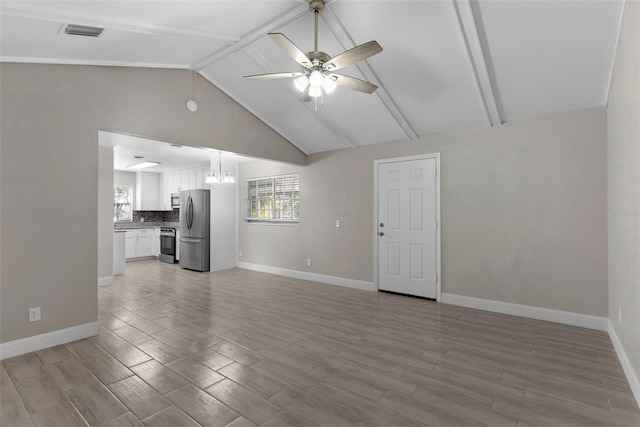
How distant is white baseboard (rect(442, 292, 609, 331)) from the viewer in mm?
3521

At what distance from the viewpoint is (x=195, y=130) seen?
13.8ft

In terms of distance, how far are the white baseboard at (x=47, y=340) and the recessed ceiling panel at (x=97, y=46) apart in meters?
2.50

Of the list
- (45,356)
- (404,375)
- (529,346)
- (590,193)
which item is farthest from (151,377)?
(590,193)

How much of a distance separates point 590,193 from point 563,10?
2013 mm

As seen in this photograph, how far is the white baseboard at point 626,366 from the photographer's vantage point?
7.16 ft

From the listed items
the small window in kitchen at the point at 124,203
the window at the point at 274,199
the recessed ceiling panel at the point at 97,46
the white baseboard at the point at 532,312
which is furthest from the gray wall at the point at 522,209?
the small window in kitchen at the point at 124,203

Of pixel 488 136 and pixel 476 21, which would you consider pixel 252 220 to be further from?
pixel 476 21

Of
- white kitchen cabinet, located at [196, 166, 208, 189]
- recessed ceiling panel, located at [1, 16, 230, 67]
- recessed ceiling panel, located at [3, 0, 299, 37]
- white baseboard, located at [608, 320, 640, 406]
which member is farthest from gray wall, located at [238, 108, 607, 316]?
white kitchen cabinet, located at [196, 166, 208, 189]

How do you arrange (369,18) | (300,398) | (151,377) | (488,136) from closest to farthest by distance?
1. (300,398)
2. (151,377)
3. (369,18)
4. (488,136)

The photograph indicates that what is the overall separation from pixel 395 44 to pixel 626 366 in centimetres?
345

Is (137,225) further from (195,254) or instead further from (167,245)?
(195,254)

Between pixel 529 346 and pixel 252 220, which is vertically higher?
pixel 252 220

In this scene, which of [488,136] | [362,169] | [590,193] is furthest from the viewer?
[362,169]

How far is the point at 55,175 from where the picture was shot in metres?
3.05
